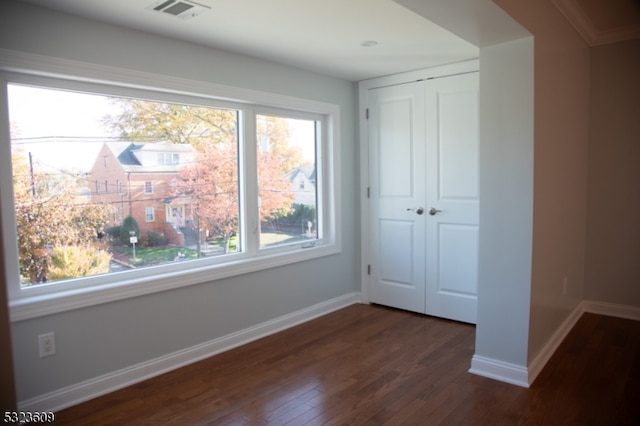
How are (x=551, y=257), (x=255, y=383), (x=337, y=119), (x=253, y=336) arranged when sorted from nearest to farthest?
(x=255, y=383) → (x=551, y=257) → (x=253, y=336) → (x=337, y=119)

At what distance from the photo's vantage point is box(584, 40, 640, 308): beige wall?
146 inches

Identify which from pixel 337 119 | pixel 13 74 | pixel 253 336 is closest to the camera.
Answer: pixel 13 74

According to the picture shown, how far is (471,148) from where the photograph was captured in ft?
12.0

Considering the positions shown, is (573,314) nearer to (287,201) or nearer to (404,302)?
(404,302)

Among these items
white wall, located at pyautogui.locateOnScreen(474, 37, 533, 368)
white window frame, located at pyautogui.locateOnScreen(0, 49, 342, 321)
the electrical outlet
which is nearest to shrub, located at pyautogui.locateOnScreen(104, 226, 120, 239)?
white window frame, located at pyautogui.locateOnScreen(0, 49, 342, 321)

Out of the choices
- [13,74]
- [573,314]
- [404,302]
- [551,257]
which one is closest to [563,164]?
[551,257]

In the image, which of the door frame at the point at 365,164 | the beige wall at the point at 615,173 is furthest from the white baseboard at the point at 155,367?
the beige wall at the point at 615,173

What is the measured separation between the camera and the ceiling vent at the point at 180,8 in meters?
2.31

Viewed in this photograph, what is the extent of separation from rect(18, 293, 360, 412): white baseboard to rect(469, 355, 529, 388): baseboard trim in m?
1.56

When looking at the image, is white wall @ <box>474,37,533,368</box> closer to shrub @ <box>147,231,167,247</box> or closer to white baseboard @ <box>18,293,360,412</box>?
white baseboard @ <box>18,293,360,412</box>

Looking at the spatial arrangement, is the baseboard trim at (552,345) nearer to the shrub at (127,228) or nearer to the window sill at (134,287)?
the window sill at (134,287)

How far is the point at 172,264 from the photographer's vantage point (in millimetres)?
3066

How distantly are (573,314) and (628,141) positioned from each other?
5.10 ft

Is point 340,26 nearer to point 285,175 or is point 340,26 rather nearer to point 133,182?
point 285,175
